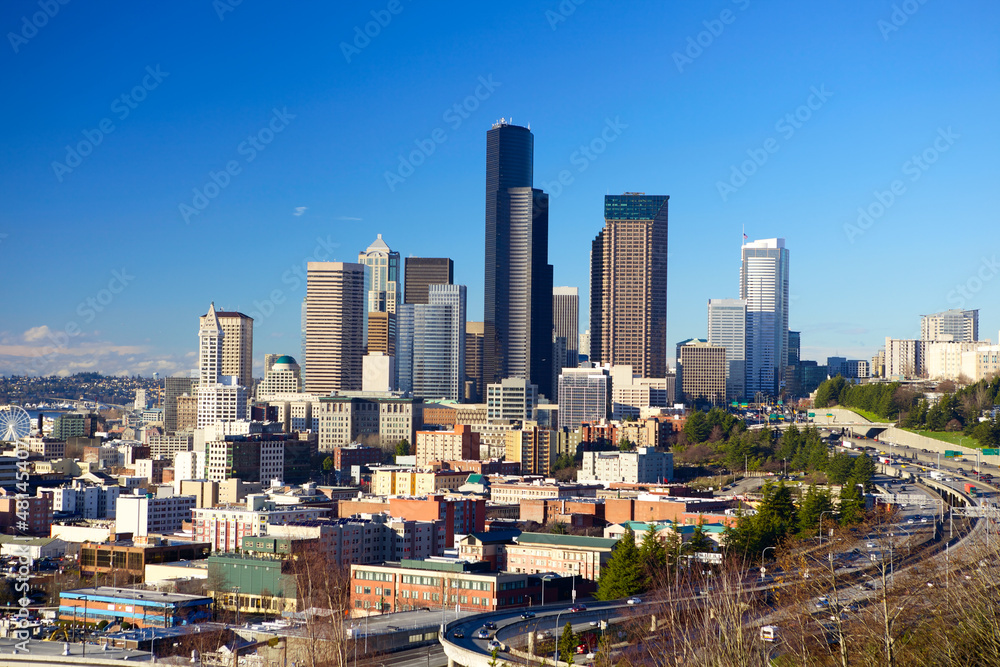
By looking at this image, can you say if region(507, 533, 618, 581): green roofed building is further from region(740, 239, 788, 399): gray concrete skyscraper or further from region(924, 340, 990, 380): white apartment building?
region(740, 239, 788, 399): gray concrete skyscraper

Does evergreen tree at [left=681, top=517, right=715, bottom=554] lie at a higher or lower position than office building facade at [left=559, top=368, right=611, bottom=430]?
lower

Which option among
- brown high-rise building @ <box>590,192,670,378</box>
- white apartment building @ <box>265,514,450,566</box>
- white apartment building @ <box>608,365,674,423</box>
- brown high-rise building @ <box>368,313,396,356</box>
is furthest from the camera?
brown high-rise building @ <box>368,313,396,356</box>

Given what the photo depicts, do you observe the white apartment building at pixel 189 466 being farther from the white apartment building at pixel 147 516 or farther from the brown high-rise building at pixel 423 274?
the brown high-rise building at pixel 423 274

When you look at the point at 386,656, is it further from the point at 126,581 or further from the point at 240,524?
the point at 240,524

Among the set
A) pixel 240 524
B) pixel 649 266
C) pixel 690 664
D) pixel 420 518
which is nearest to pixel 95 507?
pixel 240 524

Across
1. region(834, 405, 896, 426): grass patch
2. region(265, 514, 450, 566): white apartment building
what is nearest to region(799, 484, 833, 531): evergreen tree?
region(265, 514, 450, 566): white apartment building
